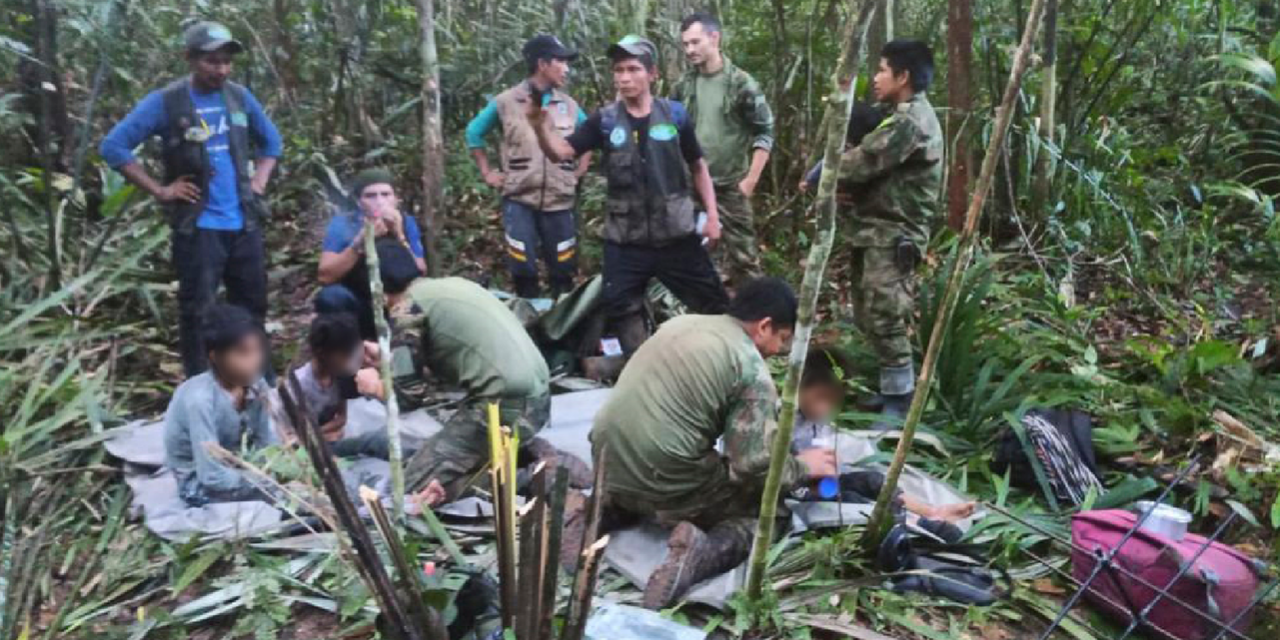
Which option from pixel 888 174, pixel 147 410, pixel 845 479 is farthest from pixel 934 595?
pixel 147 410

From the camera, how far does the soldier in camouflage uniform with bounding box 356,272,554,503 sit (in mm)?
4145

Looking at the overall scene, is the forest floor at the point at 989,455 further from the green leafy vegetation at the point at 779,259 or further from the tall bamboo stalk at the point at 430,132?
the tall bamboo stalk at the point at 430,132

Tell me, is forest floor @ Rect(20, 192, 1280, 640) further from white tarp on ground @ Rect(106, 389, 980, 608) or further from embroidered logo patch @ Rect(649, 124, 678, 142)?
embroidered logo patch @ Rect(649, 124, 678, 142)

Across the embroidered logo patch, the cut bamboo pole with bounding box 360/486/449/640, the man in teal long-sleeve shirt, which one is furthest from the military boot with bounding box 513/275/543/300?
the cut bamboo pole with bounding box 360/486/449/640

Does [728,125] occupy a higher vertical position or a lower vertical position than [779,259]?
higher

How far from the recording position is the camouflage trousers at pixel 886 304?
503 cm

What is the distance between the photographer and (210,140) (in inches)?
199

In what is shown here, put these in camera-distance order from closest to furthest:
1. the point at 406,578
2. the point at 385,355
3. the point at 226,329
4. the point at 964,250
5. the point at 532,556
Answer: the point at 532,556
the point at 406,578
the point at 964,250
the point at 385,355
the point at 226,329

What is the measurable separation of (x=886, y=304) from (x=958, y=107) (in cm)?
208

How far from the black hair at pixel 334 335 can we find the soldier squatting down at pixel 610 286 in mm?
14

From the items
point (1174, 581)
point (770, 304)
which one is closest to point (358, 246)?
point (770, 304)

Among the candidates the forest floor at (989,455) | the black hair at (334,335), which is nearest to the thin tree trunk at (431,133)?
the forest floor at (989,455)

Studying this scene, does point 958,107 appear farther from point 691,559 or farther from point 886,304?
point 691,559

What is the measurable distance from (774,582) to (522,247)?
3036 mm
